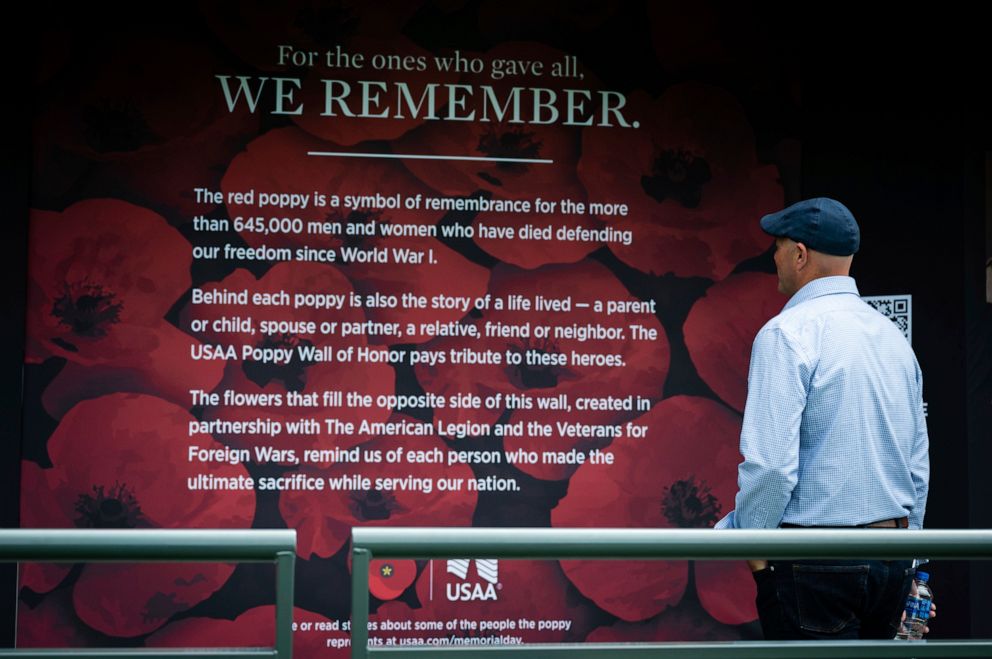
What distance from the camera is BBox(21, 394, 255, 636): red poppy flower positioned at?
334 centimetres

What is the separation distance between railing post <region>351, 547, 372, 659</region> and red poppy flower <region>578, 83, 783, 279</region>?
215 centimetres

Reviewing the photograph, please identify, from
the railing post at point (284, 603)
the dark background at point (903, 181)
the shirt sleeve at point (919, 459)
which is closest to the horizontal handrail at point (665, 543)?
→ the railing post at point (284, 603)

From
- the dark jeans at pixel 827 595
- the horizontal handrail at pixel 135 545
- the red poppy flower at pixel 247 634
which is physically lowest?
the red poppy flower at pixel 247 634

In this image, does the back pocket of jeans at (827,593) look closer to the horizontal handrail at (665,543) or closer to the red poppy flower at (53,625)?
the horizontal handrail at (665,543)

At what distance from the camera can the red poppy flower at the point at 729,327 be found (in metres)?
3.64

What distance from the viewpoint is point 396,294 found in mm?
3502

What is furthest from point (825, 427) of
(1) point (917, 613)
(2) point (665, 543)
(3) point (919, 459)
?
(1) point (917, 613)

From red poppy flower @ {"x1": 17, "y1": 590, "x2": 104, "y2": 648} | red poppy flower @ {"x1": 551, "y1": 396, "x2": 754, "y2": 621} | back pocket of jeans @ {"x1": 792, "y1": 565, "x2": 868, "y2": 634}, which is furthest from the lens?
red poppy flower @ {"x1": 551, "y1": 396, "x2": 754, "y2": 621}

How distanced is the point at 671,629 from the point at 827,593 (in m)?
1.64

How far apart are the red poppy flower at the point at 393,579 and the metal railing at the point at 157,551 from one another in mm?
1797

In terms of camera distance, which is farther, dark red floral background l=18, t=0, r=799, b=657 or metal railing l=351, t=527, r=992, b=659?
dark red floral background l=18, t=0, r=799, b=657

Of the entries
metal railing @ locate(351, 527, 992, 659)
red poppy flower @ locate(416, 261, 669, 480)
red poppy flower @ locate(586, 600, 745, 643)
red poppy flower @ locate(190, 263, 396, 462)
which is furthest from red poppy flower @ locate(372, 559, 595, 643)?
metal railing @ locate(351, 527, 992, 659)

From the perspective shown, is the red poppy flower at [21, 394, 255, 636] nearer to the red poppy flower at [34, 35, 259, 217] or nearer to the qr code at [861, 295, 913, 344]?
the red poppy flower at [34, 35, 259, 217]

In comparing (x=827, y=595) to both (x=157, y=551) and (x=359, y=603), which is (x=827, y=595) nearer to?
(x=359, y=603)
